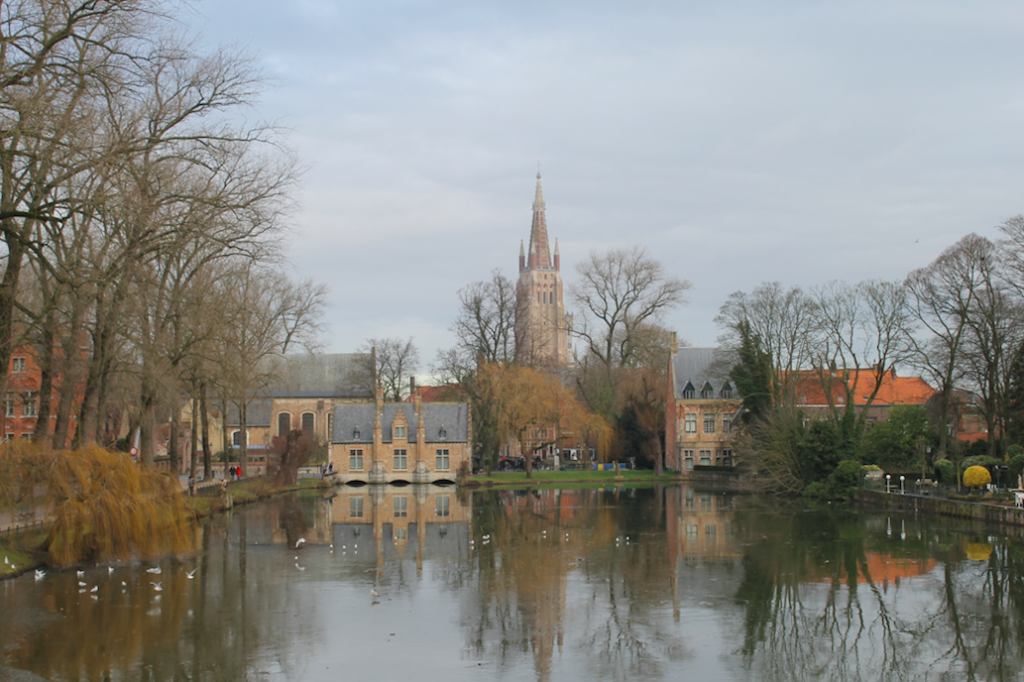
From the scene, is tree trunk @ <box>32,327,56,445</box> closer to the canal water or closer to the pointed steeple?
the canal water

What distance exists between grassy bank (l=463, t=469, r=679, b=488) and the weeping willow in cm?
3152

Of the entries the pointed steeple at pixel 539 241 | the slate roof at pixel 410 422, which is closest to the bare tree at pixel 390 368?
the slate roof at pixel 410 422

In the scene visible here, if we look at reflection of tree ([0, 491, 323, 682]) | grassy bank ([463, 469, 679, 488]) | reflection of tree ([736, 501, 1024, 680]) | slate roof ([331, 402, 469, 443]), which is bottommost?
grassy bank ([463, 469, 679, 488])

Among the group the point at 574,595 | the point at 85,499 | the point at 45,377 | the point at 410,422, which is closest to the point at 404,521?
the point at 45,377

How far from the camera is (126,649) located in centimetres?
1248

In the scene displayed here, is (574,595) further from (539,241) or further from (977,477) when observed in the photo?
(539,241)

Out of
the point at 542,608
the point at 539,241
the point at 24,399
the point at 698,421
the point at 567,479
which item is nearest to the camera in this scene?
the point at 542,608

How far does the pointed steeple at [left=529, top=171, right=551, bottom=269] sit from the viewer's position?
143m

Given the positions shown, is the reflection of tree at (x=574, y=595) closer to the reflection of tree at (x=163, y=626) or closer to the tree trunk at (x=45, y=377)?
the reflection of tree at (x=163, y=626)

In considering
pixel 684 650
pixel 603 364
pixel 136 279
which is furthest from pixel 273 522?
pixel 603 364

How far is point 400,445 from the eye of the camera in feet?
175

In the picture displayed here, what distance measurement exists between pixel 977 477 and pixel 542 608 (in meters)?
20.1

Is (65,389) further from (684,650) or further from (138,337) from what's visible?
(684,650)

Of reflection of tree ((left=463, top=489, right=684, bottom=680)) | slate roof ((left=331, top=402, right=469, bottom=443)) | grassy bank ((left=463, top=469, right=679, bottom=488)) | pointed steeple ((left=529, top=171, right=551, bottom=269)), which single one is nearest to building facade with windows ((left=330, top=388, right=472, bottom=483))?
slate roof ((left=331, top=402, right=469, bottom=443))
